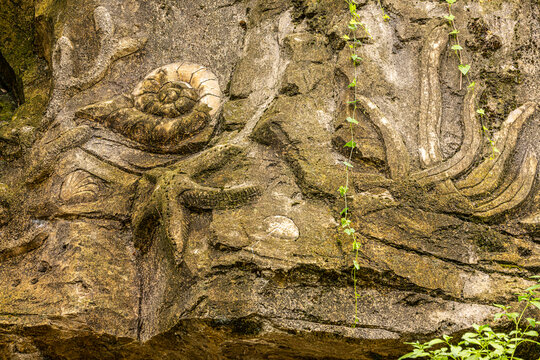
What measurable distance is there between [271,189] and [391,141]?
2.42 ft

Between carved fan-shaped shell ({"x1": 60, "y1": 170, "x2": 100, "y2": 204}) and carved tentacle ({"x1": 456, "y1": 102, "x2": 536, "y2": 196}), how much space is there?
2.11 m

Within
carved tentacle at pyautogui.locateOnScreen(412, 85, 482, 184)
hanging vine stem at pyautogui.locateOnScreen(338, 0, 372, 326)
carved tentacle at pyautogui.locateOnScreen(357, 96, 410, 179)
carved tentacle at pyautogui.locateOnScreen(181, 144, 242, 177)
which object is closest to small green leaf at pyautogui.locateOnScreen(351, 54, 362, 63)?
hanging vine stem at pyautogui.locateOnScreen(338, 0, 372, 326)

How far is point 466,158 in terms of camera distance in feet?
12.5

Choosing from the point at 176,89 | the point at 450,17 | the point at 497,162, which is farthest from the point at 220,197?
the point at 450,17

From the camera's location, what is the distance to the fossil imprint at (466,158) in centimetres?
374

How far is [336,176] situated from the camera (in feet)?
12.3

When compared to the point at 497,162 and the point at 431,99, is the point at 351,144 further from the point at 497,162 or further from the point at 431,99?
the point at 497,162

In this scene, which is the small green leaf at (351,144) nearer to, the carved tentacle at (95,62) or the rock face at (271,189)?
the rock face at (271,189)

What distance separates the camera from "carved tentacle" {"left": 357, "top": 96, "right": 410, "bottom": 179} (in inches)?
149


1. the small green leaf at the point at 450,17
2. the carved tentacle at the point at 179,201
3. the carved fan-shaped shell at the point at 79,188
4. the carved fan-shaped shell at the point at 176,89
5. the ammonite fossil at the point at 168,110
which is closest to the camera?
the carved tentacle at the point at 179,201

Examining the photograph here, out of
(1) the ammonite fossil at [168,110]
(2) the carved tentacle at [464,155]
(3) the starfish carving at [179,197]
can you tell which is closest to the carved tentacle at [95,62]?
(1) the ammonite fossil at [168,110]

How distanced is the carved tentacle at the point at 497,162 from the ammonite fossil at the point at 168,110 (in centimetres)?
160

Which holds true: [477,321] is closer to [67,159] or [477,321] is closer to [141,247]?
[141,247]

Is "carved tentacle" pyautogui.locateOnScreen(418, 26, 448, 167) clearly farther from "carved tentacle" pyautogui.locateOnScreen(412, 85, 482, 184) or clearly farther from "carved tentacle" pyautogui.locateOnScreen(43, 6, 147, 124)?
"carved tentacle" pyautogui.locateOnScreen(43, 6, 147, 124)
